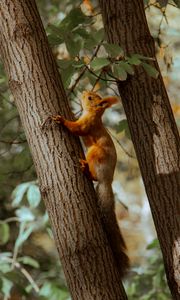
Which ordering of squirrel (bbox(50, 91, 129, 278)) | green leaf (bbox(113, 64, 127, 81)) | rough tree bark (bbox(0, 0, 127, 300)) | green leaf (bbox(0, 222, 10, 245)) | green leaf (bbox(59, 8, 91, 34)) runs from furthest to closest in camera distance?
green leaf (bbox(0, 222, 10, 245)) → green leaf (bbox(59, 8, 91, 34)) → squirrel (bbox(50, 91, 129, 278)) → green leaf (bbox(113, 64, 127, 81)) → rough tree bark (bbox(0, 0, 127, 300))

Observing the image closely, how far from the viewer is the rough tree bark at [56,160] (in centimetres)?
190

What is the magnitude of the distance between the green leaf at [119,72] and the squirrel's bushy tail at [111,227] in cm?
46

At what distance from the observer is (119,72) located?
2.01 metres

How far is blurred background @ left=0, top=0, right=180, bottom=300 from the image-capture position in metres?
2.46

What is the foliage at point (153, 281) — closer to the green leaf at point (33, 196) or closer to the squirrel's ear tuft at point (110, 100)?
the green leaf at point (33, 196)

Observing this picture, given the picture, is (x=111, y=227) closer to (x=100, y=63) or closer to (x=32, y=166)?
(x=100, y=63)

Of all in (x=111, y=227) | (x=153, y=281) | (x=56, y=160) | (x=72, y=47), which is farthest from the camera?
(x=153, y=281)

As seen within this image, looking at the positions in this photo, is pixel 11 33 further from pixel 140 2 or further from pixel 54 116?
pixel 140 2

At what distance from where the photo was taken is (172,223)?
216 cm

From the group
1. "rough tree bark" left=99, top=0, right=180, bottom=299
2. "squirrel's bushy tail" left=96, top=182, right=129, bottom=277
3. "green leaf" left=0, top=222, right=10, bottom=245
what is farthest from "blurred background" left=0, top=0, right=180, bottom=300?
"squirrel's bushy tail" left=96, top=182, right=129, bottom=277

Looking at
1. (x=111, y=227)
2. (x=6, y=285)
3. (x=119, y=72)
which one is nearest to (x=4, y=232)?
(x=6, y=285)

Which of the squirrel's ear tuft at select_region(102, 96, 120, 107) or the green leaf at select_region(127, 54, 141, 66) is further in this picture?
the squirrel's ear tuft at select_region(102, 96, 120, 107)

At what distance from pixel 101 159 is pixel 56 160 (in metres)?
0.45

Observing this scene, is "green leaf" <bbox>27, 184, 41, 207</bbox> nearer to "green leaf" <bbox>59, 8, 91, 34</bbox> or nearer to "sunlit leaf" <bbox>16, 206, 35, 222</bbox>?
"sunlit leaf" <bbox>16, 206, 35, 222</bbox>
